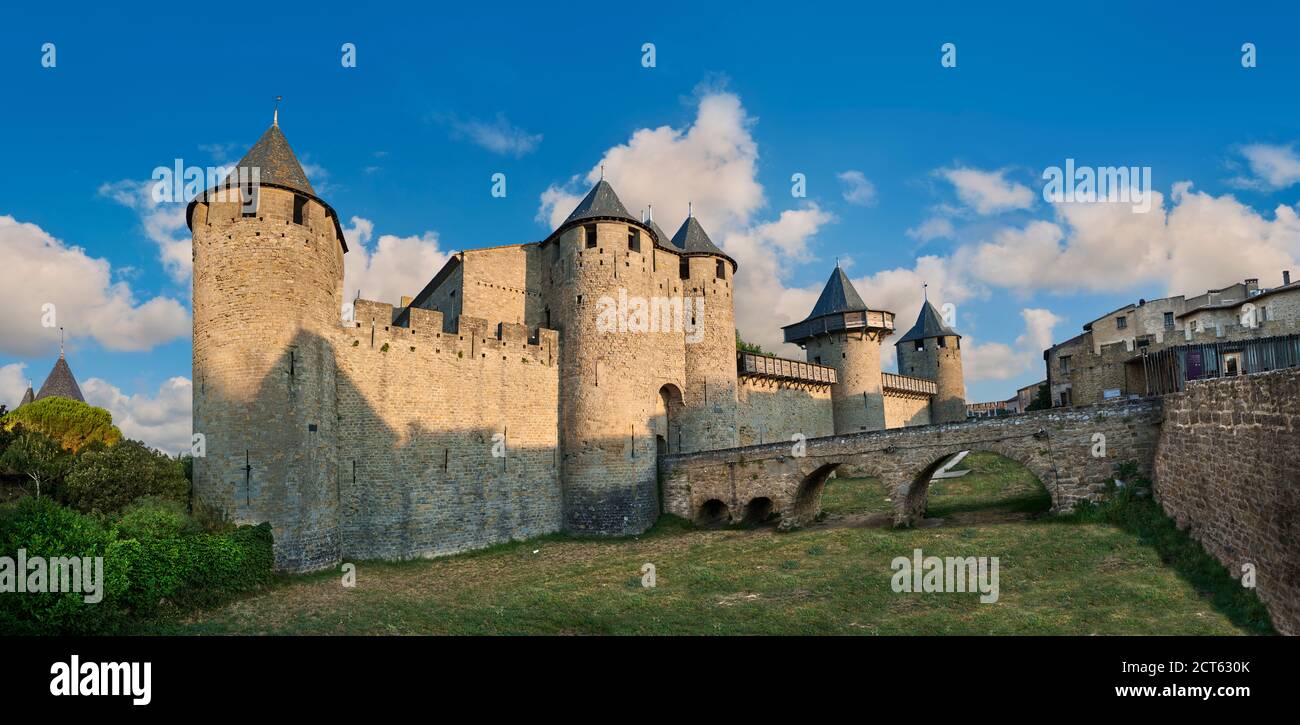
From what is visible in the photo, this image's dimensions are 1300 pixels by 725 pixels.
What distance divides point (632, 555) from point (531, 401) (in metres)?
7.24

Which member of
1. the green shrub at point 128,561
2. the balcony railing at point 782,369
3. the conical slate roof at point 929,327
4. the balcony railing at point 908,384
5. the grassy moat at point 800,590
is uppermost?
the conical slate roof at point 929,327

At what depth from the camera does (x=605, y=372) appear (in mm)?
25141

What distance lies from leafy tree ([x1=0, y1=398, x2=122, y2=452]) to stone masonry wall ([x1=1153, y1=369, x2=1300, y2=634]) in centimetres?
3094

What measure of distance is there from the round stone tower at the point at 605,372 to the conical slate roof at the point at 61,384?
2910cm

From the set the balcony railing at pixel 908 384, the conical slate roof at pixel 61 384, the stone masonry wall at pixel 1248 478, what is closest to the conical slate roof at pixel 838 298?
the balcony railing at pixel 908 384

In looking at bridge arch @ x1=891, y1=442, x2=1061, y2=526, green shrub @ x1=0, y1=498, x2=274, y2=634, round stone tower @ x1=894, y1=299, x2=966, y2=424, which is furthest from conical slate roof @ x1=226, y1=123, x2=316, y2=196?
round stone tower @ x1=894, y1=299, x2=966, y2=424

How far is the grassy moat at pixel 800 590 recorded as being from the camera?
11.1 metres

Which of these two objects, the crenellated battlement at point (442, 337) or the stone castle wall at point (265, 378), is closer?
the stone castle wall at point (265, 378)

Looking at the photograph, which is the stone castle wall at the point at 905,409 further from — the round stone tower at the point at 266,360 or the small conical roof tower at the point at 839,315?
the round stone tower at the point at 266,360

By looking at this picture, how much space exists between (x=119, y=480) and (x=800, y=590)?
16130 mm

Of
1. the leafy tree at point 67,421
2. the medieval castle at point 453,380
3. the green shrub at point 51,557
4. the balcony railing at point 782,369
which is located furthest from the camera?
the balcony railing at point 782,369
